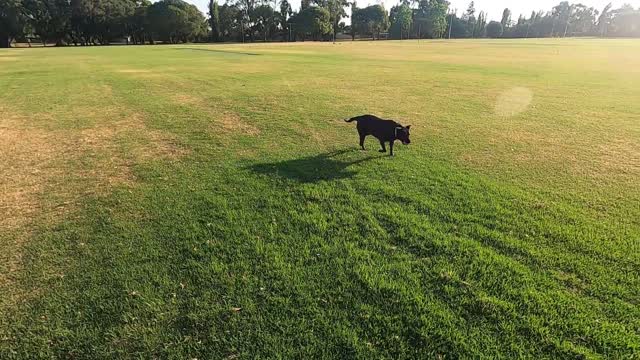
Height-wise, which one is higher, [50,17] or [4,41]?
[50,17]

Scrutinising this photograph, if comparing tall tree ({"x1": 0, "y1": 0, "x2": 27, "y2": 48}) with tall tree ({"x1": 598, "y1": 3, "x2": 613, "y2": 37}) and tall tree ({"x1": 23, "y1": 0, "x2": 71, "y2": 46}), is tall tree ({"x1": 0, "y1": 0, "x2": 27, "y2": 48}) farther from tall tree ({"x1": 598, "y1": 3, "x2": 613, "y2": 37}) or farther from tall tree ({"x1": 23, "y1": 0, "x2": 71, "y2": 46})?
tall tree ({"x1": 598, "y1": 3, "x2": 613, "y2": 37})

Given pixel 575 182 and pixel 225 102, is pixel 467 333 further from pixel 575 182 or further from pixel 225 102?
pixel 225 102

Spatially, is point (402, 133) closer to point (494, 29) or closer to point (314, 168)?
point (314, 168)

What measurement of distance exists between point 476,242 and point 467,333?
1.86 m

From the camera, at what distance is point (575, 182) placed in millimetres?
7711

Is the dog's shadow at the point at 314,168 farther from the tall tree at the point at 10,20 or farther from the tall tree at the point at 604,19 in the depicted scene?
the tall tree at the point at 604,19

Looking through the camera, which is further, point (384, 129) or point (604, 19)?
point (604, 19)

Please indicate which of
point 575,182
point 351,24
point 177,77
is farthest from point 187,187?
point 351,24

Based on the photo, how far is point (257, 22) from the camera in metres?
104

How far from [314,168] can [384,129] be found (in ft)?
6.19

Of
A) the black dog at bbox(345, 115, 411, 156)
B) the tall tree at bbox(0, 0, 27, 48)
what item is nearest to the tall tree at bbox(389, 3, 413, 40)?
the tall tree at bbox(0, 0, 27, 48)

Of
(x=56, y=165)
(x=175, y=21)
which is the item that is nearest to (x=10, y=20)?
(x=175, y=21)

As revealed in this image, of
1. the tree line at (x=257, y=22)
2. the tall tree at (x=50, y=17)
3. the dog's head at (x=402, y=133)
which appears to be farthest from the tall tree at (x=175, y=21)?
the dog's head at (x=402, y=133)

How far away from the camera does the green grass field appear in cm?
404
